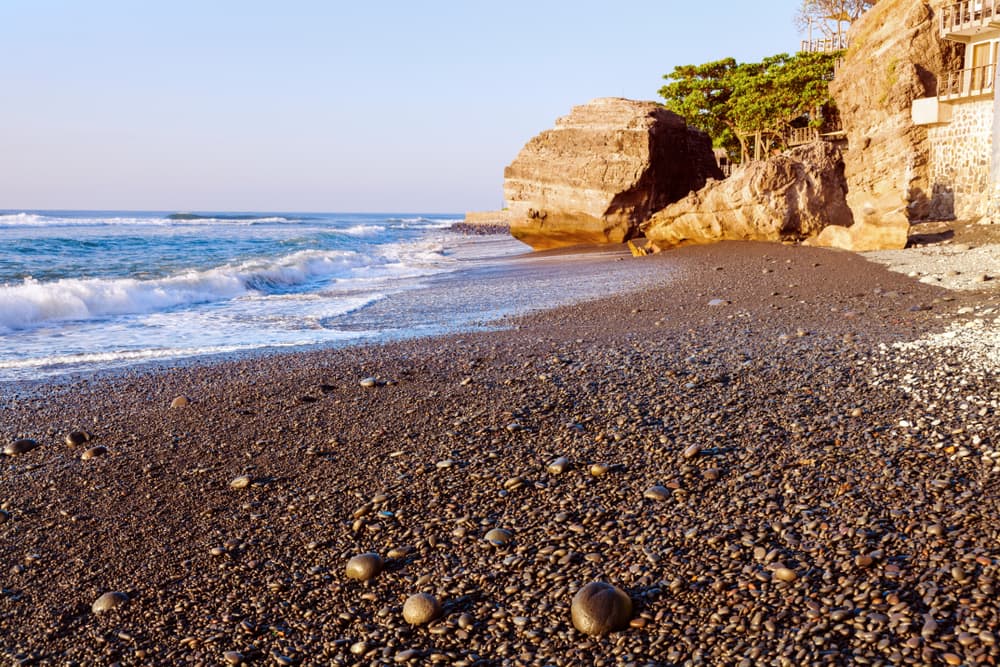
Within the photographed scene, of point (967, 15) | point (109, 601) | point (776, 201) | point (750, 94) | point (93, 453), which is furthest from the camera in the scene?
Result: point (750, 94)

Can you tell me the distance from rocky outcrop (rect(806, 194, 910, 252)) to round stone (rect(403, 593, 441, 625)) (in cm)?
1429

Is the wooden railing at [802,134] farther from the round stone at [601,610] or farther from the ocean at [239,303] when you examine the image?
the round stone at [601,610]

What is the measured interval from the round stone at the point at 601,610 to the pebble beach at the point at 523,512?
0.01 meters

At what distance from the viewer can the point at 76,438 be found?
486 centimetres

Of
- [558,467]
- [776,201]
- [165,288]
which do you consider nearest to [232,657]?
[558,467]

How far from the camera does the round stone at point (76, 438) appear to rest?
15.8 ft

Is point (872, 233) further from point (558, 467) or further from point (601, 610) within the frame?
point (601, 610)

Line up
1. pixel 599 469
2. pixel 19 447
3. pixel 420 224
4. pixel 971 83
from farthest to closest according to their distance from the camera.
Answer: pixel 420 224, pixel 971 83, pixel 19 447, pixel 599 469

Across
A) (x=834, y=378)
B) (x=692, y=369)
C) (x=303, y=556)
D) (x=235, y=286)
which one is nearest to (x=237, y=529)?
(x=303, y=556)

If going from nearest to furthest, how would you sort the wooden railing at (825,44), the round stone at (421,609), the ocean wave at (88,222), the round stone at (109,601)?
1. the round stone at (421,609)
2. the round stone at (109,601)
3. the wooden railing at (825,44)
4. the ocean wave at (88,222)

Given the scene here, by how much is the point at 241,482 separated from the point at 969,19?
25852 mm

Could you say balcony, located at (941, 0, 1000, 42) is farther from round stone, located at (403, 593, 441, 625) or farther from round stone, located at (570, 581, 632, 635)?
round stone, located at (403, 593, 441, 625)

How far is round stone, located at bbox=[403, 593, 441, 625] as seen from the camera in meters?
2.65

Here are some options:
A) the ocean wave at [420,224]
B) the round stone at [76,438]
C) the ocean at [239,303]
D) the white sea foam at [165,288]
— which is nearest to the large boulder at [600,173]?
the ocean at [239,303]
